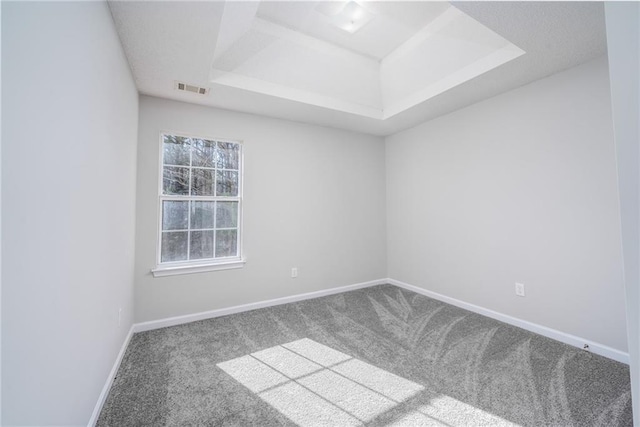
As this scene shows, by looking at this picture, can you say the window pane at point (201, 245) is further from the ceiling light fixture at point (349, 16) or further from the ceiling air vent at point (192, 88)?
the ceiling light fixture at point (349, 16)

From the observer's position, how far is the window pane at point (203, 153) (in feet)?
10.1

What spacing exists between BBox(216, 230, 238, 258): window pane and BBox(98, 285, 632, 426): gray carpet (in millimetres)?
791

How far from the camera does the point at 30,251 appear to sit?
876 millimetres

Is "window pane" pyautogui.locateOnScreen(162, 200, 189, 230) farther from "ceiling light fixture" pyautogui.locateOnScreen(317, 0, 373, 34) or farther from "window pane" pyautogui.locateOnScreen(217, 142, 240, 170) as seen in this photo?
"ceiling light fixture" pyautogui.locateOnScreen(317, 0, 373, 34)

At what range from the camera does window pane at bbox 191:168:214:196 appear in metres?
3.06

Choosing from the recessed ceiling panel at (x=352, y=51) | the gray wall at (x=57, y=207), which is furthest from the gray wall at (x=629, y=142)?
the gray wall at (x=57, y=207)

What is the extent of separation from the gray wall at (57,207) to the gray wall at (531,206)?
3497 mm

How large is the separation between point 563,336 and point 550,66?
2.45 metres

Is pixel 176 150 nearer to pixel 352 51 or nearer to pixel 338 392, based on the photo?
pixel 352 51

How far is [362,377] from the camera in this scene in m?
1.93

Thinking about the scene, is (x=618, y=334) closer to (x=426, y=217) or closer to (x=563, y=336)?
(x=563, y=336)

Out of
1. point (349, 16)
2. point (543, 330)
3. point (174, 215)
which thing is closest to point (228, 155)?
point (174, 215)

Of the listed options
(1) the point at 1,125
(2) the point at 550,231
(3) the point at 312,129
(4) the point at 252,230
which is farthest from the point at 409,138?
(1) the point at 1,125

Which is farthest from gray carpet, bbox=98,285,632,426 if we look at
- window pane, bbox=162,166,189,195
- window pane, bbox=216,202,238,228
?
window pane, bbox=162,166,189,195
